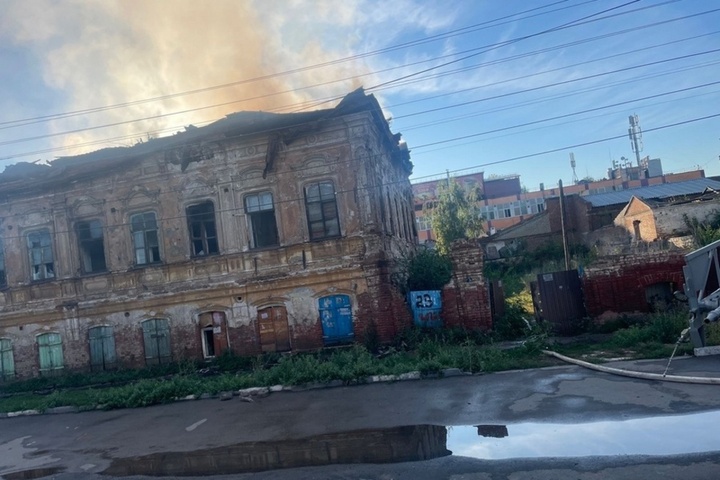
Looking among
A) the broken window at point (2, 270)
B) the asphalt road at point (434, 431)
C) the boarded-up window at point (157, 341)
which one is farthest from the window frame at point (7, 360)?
the asphalt road at point (434, 431)

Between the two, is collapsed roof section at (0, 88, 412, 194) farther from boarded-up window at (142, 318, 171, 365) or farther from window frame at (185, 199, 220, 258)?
boarded-up window at (142, 318, 171, 365)

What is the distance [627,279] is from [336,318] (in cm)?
835

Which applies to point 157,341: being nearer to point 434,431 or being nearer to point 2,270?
point 2,270

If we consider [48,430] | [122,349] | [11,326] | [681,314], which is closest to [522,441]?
[681,314]

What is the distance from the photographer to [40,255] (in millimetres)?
18250

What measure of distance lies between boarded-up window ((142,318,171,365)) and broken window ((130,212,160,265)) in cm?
211

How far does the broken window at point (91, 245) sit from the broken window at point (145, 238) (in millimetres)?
1337

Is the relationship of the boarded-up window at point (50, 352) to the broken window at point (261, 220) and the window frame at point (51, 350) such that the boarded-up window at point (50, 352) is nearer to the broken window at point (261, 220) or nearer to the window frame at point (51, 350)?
the window frame at point (51, 350)

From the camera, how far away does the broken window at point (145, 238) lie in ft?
56.6

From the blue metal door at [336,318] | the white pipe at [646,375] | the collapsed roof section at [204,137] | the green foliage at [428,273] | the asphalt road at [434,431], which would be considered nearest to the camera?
the asphalt road at [434,431]

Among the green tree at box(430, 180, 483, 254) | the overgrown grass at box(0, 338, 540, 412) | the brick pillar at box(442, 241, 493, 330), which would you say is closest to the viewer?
the overgrown grass at box(0, 338, 540, 412)

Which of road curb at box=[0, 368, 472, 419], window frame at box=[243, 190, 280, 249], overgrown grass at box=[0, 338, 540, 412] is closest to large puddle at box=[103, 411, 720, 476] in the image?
road curb at box=[0, 368, 472, 419]

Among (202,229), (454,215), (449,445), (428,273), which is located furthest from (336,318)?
(454,215)

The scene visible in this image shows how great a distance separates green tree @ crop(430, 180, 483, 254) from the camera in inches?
1624
